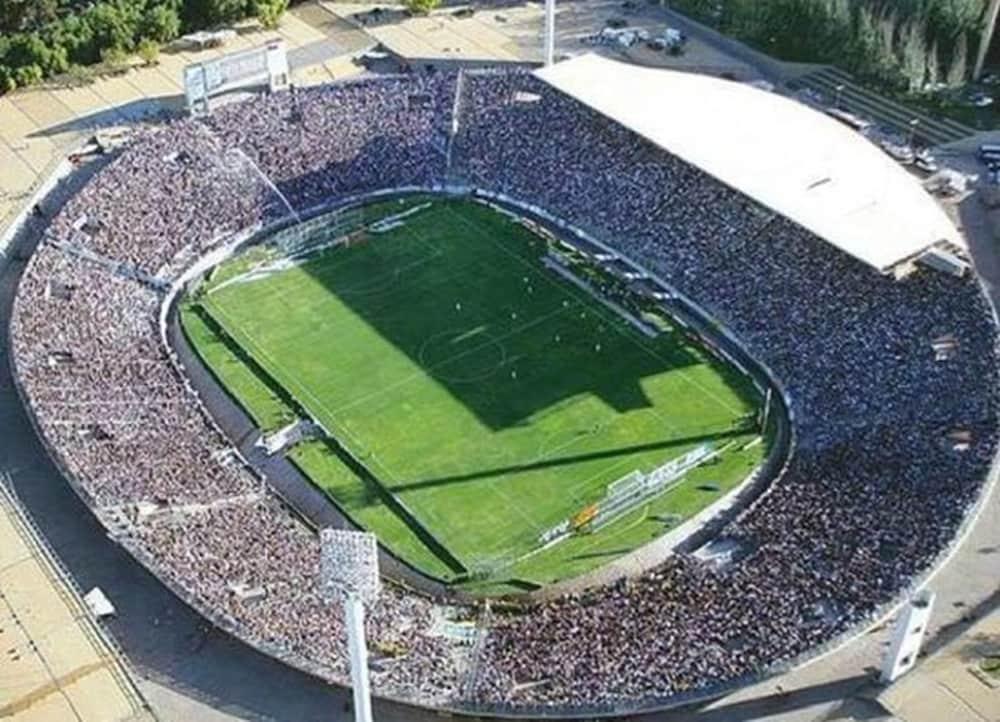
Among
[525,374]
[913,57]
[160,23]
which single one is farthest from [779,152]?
[160,23]

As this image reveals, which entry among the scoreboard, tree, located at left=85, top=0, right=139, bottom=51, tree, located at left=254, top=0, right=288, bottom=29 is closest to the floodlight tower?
the scoreboard

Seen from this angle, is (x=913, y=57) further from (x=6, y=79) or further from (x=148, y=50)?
(x=6, y=79)

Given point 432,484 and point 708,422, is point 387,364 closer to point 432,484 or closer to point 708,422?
point 432,484

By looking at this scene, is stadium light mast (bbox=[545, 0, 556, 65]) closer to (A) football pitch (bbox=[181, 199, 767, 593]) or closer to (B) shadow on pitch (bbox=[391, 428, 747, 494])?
(A) football pitch (bbox=[181, 199, 767, 593])

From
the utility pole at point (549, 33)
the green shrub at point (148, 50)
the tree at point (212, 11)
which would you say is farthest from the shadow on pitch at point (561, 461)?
the tree at point (212, 11)

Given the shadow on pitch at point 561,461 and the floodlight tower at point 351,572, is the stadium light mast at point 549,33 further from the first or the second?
the floodlight tower at point 351,572

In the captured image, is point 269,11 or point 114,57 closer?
point 114,57
